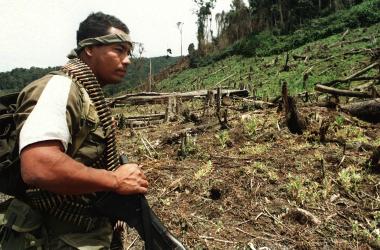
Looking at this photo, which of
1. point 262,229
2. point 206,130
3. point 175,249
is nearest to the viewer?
point 175,249

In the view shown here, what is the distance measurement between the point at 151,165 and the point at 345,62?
52.2 ft

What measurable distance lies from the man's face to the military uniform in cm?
23

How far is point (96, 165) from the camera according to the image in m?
2.15

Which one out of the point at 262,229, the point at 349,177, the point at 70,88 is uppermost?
the point at 70,88

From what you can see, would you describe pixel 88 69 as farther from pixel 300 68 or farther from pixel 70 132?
pixel 300 68

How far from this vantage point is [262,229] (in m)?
4.40

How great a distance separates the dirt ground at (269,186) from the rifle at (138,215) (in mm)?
2189

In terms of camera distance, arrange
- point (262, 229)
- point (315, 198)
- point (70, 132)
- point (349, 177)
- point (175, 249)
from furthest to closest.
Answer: point (349, 177)
point (315, 198)
point (262, 229)
point (175, 249)
point (70, 132)

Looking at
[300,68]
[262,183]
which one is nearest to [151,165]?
[262,183]

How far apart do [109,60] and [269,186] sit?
364 centimetres

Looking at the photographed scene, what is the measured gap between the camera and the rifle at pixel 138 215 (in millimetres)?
2084

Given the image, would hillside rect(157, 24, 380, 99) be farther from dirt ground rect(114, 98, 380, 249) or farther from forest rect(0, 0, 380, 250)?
dirt ground rect(114, 98, 380, 249)

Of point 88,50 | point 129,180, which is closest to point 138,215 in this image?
point 129,180

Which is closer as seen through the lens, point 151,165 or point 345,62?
point 151,165
